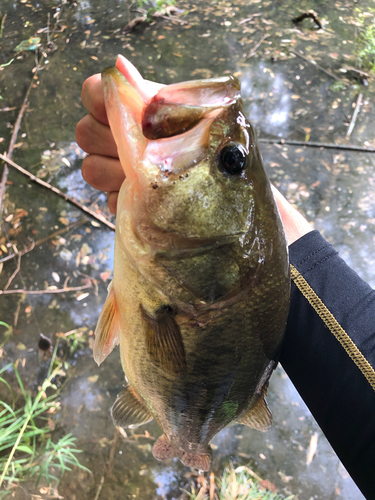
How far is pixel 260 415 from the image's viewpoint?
65.4 inches

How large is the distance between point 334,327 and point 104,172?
1.44 m

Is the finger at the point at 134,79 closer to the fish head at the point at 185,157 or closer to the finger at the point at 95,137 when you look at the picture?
the fish head at the point at 185,157

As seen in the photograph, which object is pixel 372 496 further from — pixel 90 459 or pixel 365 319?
pixel 90 459

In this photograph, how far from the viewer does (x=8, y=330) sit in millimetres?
3330

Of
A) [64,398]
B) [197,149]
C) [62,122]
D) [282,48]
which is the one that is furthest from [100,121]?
[282,48]

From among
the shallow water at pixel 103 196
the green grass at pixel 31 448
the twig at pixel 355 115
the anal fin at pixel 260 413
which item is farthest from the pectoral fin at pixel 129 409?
the twig at pixel 355 115

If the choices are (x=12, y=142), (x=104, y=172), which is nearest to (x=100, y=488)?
(x=104, y=172)

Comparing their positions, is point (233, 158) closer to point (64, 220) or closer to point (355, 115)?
point (64, 220)

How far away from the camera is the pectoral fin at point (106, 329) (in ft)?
4.69

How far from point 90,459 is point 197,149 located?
9.53 feet

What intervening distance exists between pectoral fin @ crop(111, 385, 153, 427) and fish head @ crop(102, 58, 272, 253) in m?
0.99

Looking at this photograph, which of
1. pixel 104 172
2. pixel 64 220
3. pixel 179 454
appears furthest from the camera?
pixel 64 220

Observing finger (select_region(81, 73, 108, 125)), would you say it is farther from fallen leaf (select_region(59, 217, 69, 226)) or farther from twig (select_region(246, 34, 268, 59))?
twig (select_region(246, 34, 268, 59))

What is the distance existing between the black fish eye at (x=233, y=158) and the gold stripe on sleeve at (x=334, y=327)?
0.94 metres
